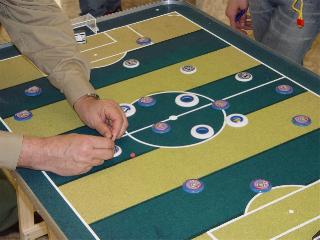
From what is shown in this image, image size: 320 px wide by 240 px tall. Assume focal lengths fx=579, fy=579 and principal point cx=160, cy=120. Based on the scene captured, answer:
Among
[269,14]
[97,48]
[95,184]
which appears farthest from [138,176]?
[269,14]

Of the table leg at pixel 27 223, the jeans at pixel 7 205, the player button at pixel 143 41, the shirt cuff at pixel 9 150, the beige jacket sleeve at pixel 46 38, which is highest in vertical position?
the beige jacket sleeve at pixel 46 38

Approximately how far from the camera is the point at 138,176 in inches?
64.4

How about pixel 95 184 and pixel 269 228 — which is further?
pixel 95 184

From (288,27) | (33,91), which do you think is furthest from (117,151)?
(288,27)

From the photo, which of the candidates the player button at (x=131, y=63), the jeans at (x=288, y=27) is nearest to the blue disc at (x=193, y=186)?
the player button at (x=131, y=63)

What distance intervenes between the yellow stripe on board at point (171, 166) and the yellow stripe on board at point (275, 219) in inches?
8.0

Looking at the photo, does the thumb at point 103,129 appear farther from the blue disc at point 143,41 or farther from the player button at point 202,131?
the blue disc at point 143,41

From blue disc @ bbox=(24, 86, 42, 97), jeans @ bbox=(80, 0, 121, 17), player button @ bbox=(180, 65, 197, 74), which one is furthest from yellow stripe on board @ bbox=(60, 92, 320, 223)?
jeans @ bbox=(80, 0, 121, 17)

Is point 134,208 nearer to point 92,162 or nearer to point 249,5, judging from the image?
point 92,162

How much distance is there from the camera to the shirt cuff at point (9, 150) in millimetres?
1651

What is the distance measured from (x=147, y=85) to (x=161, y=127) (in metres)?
0.29

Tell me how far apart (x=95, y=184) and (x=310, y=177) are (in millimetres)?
599

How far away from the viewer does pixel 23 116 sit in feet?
6.25

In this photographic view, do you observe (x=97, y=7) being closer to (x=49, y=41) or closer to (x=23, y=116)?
(x=49, y=41)
